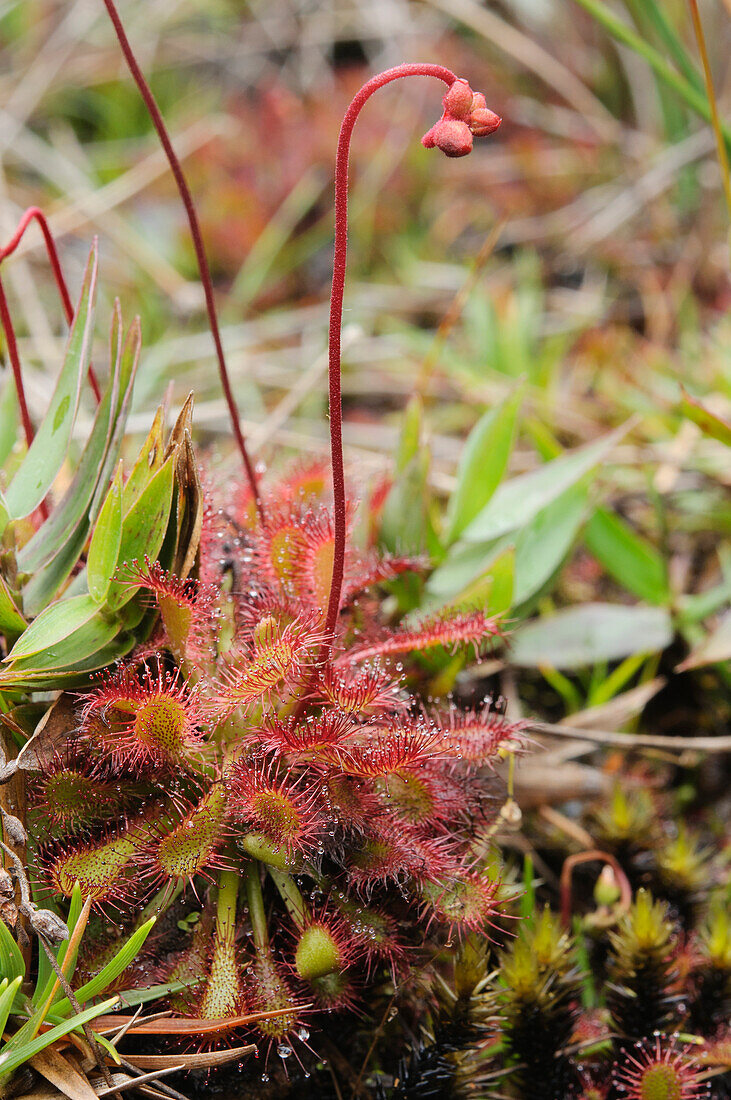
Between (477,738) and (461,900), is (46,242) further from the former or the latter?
(461,900)

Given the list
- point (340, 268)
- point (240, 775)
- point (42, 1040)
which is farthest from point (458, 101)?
point (42, 1040)

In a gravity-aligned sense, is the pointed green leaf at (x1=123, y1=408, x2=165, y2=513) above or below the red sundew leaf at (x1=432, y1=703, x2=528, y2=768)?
above

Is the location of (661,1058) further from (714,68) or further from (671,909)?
(714,68)

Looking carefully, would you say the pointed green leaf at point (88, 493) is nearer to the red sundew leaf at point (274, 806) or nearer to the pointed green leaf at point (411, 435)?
the red sundew leaf at point (274, 806)

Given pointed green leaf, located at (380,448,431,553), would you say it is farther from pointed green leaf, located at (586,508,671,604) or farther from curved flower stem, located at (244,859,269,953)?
curved flower stem, located at (244,859,269,953)

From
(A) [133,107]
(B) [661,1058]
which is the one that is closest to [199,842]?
(B) [661,1058]

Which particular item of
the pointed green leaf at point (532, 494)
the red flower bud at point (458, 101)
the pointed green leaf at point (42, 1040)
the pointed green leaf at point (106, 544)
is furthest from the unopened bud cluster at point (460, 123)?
the pointed green leaf at point (42, 1040)

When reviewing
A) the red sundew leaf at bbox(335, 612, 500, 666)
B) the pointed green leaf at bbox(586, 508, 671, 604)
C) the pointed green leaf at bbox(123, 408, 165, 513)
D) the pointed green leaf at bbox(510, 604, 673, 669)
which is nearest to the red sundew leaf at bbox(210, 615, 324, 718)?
the red sundew leaf at bbox(335, 612, 500, 666)
